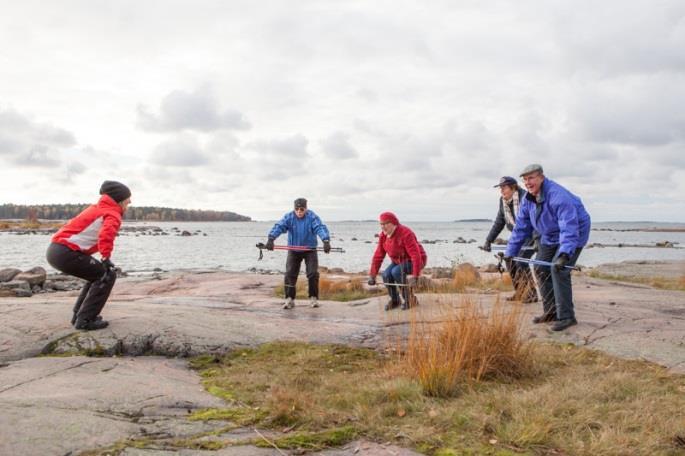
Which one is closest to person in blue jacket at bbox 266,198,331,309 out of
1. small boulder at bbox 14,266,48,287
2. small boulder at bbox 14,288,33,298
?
small boulder at bbox 14,288,33,298

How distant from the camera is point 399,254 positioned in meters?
9.53

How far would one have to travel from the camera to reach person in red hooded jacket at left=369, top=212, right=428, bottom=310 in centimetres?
937

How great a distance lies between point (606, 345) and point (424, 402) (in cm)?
347

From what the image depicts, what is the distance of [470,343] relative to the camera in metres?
5.38

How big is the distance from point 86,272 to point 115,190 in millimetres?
1135

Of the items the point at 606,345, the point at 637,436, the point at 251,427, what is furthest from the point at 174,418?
the point at 606,345

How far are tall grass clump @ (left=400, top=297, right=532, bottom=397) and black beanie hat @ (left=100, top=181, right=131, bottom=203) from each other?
14.2 feet

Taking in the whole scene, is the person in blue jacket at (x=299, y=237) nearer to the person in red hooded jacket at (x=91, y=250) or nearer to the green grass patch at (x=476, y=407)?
the person in red hooded jacket at (x=91, y=250)

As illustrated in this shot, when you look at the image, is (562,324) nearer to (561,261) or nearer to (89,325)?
(561,261)

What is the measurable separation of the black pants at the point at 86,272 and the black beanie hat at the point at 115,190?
2.77 feet

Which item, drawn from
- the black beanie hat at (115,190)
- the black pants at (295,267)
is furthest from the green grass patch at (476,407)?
the black pants at (295,267)

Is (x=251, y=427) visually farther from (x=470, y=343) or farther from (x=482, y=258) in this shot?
(x=482, y=258)

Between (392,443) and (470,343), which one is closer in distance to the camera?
(392,443)

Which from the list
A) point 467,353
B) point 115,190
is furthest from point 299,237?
point 467,353
